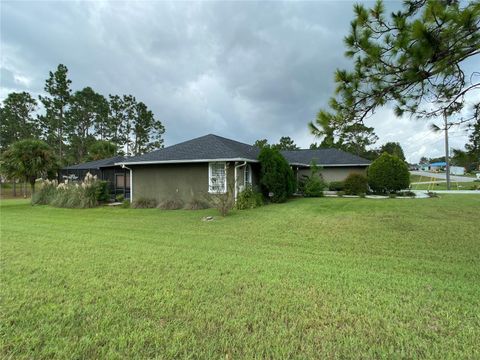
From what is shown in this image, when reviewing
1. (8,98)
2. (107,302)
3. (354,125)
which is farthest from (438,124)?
(8,98)

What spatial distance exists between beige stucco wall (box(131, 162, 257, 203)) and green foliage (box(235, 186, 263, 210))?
86 cm

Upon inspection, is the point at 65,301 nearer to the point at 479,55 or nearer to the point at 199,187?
the point at 479,55

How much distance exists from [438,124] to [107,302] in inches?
232

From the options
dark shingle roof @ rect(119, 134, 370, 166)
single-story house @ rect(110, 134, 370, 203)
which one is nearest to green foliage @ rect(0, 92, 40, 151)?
dark shingle roof @ rect(119, 134, 370, 166)

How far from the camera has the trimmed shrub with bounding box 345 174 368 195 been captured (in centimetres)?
1700

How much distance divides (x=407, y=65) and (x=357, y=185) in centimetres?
1445

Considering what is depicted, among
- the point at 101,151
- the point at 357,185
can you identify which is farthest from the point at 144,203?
the point at 101,151

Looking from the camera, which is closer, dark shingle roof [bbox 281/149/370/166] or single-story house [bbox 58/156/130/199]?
single-story house [bbox 58/156/130/199]

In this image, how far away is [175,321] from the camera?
2727mm

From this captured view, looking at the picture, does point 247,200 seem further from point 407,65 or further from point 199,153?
point 407,65

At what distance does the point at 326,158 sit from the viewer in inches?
874

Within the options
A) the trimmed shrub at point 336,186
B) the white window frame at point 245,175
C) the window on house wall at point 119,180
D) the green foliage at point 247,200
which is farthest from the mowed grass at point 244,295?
the trimmed shrub at point 336,186

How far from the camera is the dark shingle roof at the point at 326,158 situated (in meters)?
20.8

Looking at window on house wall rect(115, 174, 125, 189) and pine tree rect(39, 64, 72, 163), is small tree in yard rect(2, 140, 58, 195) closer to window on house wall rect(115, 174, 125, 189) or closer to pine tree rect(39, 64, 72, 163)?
→ window on house wall rect(115, 174, 125, 189)
